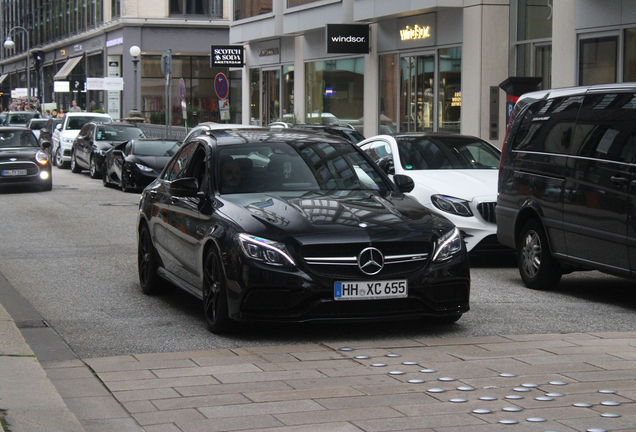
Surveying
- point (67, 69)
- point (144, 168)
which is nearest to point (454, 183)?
point (144, 168)

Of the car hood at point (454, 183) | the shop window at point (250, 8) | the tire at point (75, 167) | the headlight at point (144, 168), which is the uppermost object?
the shop window at point (250, 8)

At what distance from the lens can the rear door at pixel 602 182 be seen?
858 cm

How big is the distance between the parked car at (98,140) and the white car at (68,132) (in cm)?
323

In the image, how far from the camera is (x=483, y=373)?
20.4 ft

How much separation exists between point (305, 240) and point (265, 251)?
0.30 meters

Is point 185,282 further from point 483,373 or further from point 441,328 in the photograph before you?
point 483,373

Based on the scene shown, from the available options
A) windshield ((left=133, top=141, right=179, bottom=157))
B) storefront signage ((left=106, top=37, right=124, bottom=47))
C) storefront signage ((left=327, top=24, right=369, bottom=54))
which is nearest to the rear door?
windshield ((left=133, top=141, right=179, bottom=157))

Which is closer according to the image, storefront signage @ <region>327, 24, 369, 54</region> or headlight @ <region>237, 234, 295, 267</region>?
headlight @ <region>237, 234, 295, 267</region>

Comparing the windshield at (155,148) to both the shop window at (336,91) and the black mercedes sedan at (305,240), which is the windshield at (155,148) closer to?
the shop window at (336,91)

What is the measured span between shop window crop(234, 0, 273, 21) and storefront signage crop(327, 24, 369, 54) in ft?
29.1

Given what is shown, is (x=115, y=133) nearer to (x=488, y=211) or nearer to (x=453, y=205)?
(x=453, y=205)

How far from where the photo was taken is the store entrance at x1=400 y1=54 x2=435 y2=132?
1025 inches

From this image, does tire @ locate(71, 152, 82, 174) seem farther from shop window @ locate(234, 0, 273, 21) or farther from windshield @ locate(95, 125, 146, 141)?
shop window @ locate(234, 0, 273, 21)

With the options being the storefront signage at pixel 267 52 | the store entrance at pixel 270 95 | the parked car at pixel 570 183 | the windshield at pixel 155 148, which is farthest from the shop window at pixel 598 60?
the store entrance at pixel 270 95
